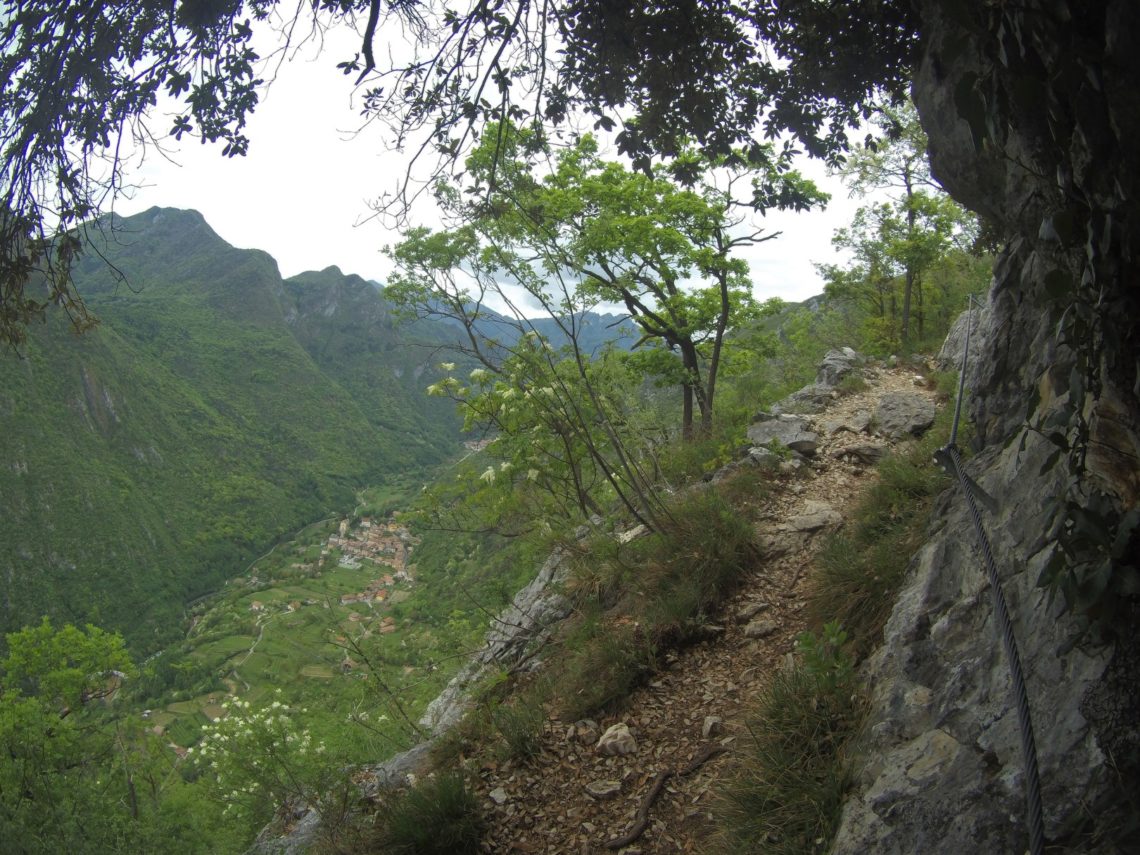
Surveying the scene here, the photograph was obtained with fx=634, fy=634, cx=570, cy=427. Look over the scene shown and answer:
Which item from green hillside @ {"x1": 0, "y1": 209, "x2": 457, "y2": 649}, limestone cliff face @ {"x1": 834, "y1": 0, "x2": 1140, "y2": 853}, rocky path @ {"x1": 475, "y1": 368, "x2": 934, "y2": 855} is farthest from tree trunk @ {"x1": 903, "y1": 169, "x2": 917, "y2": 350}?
green hillside @ {"x1": 0, "y1": 209, "x2": 457, "y2": 649}

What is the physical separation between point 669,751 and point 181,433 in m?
102

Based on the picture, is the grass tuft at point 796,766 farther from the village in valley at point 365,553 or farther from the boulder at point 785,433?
the village in valley at point 365,553

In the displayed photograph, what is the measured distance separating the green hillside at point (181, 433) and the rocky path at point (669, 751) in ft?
102

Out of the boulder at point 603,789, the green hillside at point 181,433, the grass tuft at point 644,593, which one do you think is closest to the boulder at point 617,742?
the boulder at point 603,789

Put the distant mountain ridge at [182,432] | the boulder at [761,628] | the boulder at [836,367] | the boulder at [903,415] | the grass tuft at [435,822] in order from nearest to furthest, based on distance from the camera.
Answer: the grass tuft at [435,822]
the boulder at [761,628]
the boulder at [903,415]
the boulder at [836,367]
the distant mountain ridge at [182,432]

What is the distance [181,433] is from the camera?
294ft

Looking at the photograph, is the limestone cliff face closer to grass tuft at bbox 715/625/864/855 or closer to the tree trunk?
grass tuft at bbox 715/625/864/855

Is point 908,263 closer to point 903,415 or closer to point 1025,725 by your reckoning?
point 903,415

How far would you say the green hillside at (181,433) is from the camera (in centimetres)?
6278

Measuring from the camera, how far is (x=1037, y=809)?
5.45 ft

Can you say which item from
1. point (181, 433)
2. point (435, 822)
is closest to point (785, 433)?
point (435, 822)

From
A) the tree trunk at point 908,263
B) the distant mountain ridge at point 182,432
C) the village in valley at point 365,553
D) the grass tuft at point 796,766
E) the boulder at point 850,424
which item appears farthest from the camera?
the distant mountain ridge at point 182,432

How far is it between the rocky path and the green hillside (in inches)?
1227

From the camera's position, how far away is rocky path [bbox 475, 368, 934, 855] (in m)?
3.30
